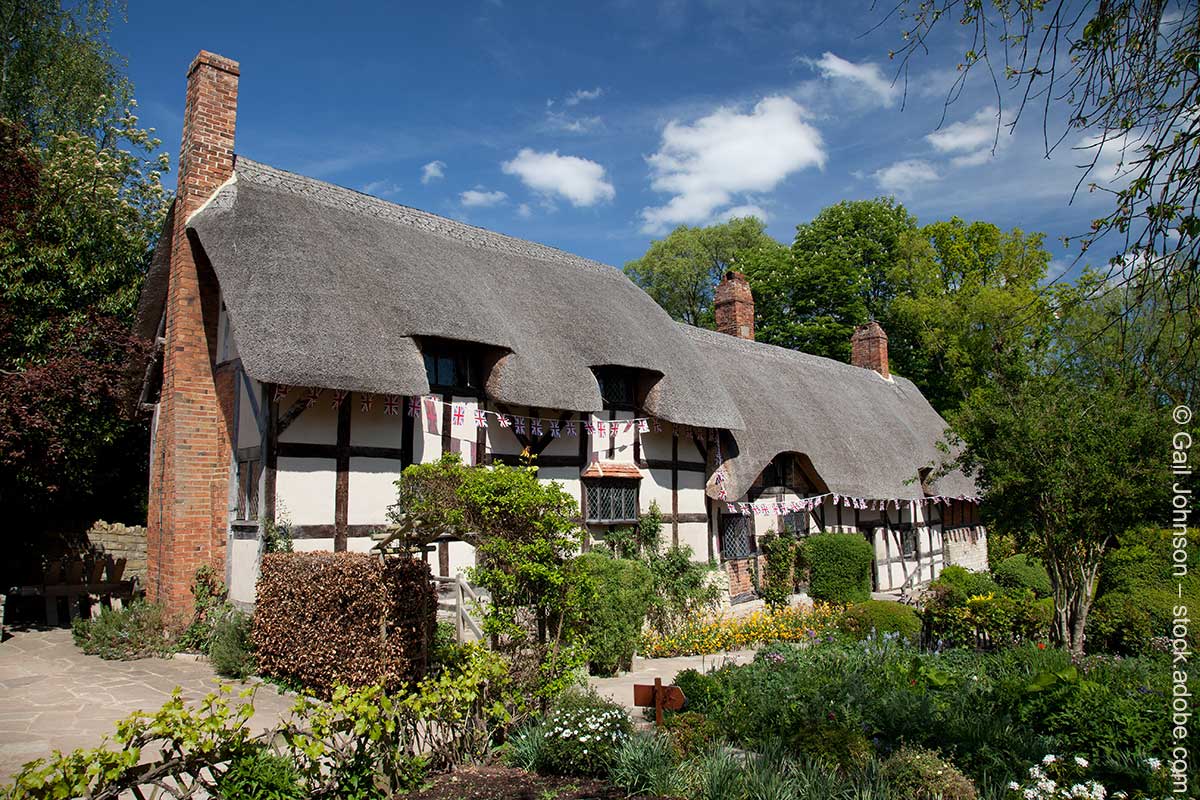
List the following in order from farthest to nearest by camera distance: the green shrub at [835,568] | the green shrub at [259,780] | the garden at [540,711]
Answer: the green shrub at [835,568], the garden at [540,711], the green shrub at [259,780]

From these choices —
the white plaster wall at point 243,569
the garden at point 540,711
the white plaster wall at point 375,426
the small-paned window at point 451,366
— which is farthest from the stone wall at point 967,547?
the white plaster wall at point 243,569

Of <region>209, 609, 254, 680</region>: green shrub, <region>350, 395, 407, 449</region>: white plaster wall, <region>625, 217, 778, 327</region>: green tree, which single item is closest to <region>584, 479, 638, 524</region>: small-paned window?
<region>350, 395, 407, 449</region>: white plaster wall

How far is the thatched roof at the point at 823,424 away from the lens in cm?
1597

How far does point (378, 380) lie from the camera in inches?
383

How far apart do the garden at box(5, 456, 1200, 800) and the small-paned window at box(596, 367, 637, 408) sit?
4440 mm

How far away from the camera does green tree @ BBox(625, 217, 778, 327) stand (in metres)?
35.2

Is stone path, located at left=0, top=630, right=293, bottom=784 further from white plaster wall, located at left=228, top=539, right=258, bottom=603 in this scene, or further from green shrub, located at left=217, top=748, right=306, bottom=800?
green shrub, located at left=217, top=748, right=306, bottom=800

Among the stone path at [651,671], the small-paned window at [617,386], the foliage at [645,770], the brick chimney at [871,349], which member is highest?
the brick chimney at [871,349]

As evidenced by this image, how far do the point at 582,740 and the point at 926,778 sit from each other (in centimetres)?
242

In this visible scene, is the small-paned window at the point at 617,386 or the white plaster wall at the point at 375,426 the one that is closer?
the white plaster wall at the point at 375,426

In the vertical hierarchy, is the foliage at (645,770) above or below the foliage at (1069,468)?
below

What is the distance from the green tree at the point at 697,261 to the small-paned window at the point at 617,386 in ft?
70.7

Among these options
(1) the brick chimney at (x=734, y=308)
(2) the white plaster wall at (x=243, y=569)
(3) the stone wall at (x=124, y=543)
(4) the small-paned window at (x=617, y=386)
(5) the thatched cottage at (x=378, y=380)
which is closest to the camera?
(5) the thatched cottage at (x=378, y=380)

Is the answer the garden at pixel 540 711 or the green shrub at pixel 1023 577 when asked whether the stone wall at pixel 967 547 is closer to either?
the green shrub at pixel 1023 577
